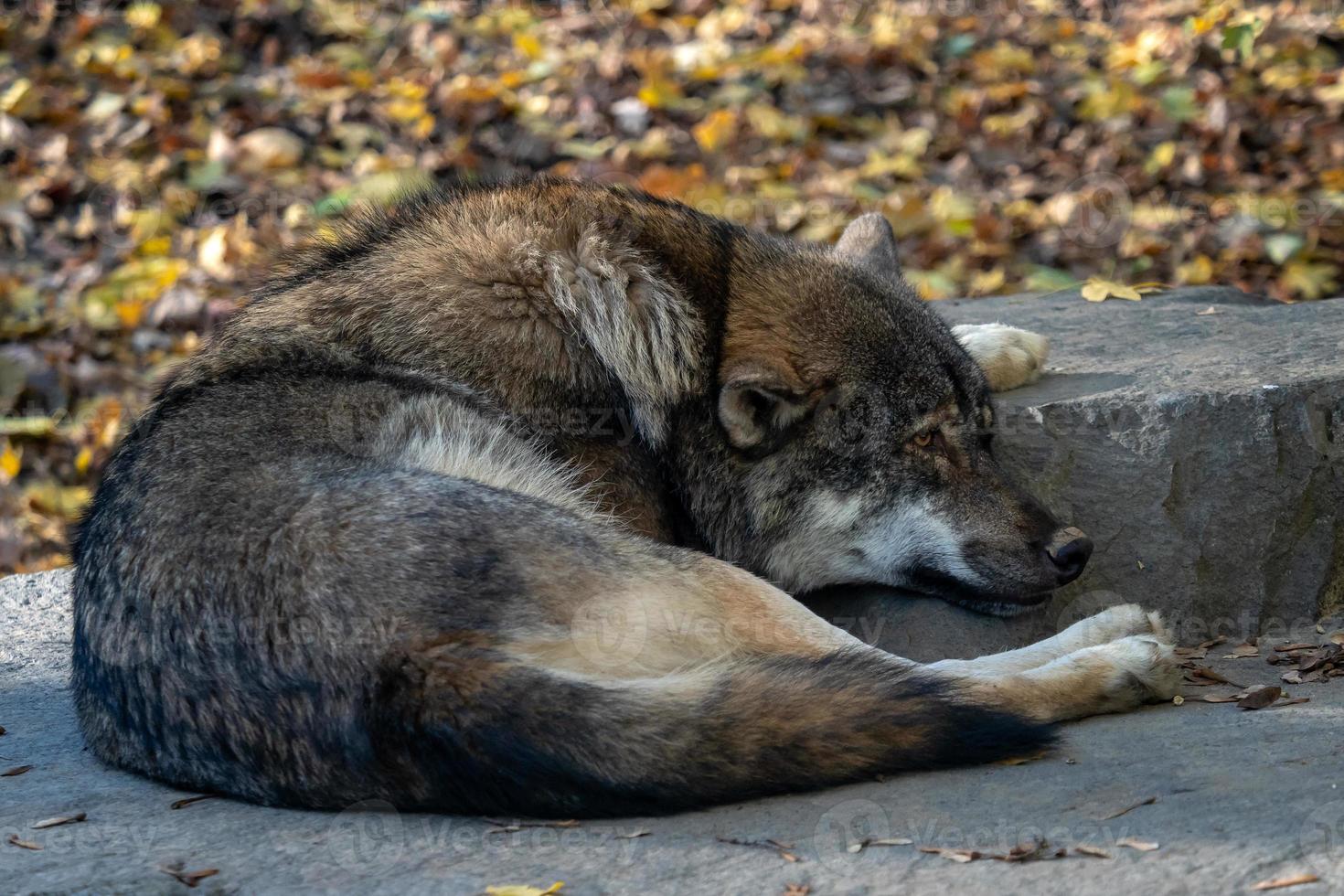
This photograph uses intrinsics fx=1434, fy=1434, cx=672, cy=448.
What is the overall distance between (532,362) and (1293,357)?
102 inches

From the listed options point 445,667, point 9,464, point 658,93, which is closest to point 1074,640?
point 445,667

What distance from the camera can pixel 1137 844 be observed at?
2.79 meters

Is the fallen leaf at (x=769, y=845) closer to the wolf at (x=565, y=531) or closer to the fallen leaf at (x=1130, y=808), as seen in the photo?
the wolf at (x=565, y=531)

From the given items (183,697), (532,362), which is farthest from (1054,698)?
(183,697)

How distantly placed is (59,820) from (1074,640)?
8.73 feet

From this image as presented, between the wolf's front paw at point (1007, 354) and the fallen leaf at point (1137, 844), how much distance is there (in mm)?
2294

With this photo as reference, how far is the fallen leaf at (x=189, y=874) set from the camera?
2.95 metres

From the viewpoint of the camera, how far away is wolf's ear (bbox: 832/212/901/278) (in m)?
4.96

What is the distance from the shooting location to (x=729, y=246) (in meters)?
4.65

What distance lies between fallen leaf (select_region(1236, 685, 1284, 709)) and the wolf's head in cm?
66

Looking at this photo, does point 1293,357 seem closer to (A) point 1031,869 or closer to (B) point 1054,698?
(B) point 1054,698

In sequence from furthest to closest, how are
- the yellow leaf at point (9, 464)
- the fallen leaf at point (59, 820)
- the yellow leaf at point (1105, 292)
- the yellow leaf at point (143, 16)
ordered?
the yellow leaf at point (143, 16) < the yellow leaf at point (9, 464) < the yellow leaf at point (1105, 292) < the fallen leaf at point (59, 820)

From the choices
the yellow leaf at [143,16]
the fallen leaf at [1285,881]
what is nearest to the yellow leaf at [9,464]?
the yellow leaf at [143,16]

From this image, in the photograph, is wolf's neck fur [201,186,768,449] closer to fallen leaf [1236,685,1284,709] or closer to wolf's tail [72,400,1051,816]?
wolf's tail [72,400,1051,816]
